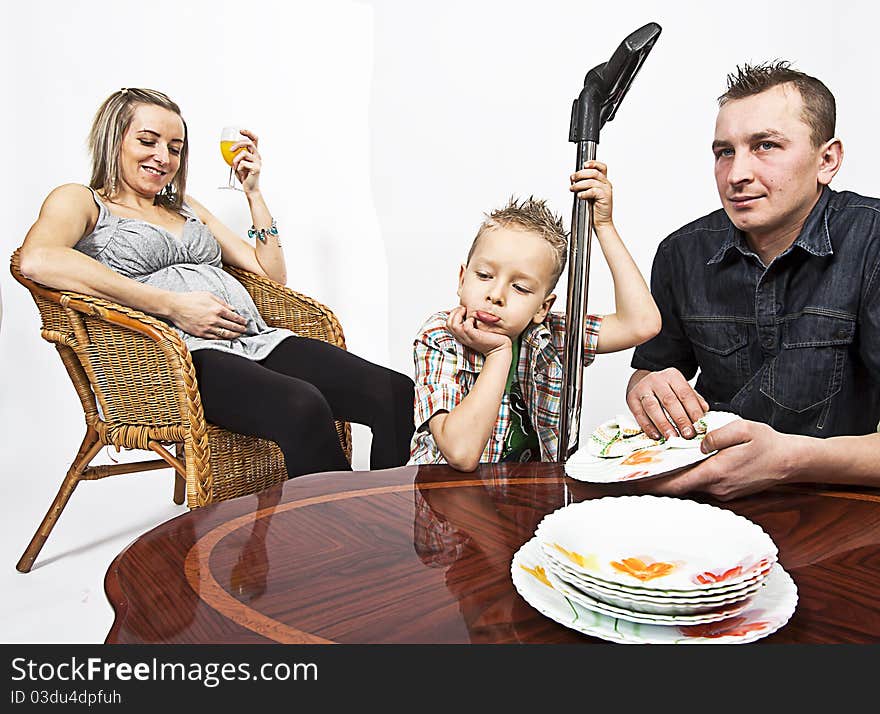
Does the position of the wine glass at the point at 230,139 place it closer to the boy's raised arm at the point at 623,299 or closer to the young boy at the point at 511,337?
the young boy at the point at 511,337

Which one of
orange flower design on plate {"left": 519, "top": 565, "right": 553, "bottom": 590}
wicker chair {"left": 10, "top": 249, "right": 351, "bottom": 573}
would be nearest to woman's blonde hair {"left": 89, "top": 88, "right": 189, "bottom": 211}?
wicker chair {"left": 10, "top": 249, "right": 351, "bottom": 573}

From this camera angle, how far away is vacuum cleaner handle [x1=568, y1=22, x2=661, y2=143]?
1099 millimetres

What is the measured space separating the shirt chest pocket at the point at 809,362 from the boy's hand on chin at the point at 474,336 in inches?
21.2

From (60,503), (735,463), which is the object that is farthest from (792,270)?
(60,503)

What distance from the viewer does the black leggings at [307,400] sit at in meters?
1.86

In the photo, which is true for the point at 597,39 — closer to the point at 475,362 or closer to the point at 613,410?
the point at 613,410

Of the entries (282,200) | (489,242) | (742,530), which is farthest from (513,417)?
(282,200)

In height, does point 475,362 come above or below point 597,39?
below

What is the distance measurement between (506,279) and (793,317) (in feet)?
1.81

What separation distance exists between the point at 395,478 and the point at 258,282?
151 centimetres

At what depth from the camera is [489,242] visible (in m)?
1.50

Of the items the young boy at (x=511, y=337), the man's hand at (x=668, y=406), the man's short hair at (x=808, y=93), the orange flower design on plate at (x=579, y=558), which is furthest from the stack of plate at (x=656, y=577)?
the man's short hair at (x=808, y=93)

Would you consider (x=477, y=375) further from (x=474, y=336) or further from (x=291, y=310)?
(x=291, y=310)

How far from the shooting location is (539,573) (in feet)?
2.38
